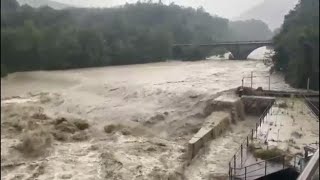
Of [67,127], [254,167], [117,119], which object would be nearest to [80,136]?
[67,127]

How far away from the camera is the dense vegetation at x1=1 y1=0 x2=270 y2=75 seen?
1133 centimetres

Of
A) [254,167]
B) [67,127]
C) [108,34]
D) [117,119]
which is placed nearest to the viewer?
[254,167]

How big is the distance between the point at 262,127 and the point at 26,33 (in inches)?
248

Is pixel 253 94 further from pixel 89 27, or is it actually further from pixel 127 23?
pixel 127 23

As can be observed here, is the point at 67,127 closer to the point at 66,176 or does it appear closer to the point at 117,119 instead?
the point at 117,119

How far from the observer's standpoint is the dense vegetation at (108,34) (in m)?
11.3

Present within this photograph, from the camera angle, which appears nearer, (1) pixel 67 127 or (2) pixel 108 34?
(1) pixel 67 127

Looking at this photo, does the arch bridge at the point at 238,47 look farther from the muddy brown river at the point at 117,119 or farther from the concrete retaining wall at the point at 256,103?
the concrete retaining wall at the point at 256,103

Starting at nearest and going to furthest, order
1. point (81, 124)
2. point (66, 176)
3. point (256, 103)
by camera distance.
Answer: point (66, 176)
point (81, 124)
point (256, 103)

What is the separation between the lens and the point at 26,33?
1007cm

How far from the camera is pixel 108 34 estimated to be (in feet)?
82.7

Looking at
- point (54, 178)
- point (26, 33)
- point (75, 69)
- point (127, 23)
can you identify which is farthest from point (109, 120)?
point (127, 23)

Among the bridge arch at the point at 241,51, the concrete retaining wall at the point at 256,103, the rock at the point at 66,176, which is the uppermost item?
the bridge arch at the point at 241,51

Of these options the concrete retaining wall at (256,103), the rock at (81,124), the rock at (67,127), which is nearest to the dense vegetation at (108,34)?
the rock at (67,127)
